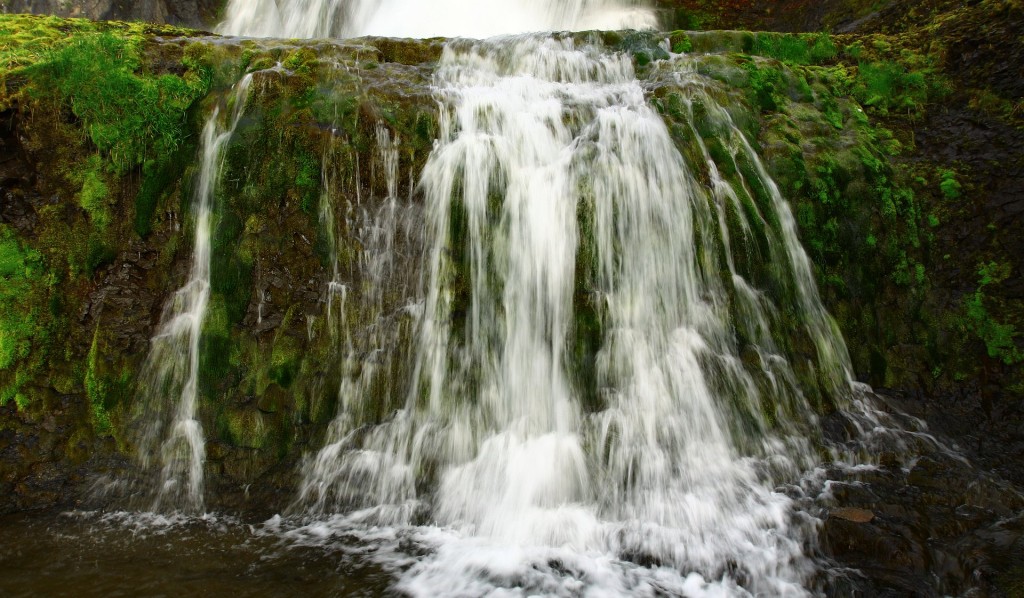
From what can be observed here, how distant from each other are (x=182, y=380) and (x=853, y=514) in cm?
681

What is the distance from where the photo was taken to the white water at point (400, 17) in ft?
42.4

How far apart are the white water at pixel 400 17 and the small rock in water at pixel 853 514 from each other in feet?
38.0

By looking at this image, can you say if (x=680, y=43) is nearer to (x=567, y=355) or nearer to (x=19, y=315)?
(x=567, y=355)

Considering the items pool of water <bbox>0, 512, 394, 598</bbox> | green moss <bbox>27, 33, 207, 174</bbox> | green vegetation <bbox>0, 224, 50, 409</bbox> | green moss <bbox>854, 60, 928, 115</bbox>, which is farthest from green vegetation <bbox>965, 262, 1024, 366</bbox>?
green vegetation <bbox>0, 224, 50, 409</bbox>

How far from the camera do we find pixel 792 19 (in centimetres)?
1124

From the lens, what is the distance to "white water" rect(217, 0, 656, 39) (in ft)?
42.4

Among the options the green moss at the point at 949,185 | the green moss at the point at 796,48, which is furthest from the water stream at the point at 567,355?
the green moss at the point at 796,48

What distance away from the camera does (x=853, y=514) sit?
4562 mm

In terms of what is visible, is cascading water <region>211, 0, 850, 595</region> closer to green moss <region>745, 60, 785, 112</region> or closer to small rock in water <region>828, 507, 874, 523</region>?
small rock in water <region>828, 507, 874, 523</region>

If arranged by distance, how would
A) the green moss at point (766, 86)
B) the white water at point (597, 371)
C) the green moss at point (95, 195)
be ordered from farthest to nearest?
the green moss at point (766, 86)
the green moss at point (95, 195)
the white water at point (597, 371)

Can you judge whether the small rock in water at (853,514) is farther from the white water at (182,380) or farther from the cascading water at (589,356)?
the white water at (182,380)

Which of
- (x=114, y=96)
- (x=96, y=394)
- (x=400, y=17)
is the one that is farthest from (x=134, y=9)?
(x=96, y=394)

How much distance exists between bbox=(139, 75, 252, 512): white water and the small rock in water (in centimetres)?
610

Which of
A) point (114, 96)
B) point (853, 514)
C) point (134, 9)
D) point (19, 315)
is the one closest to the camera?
point (853, 514)
